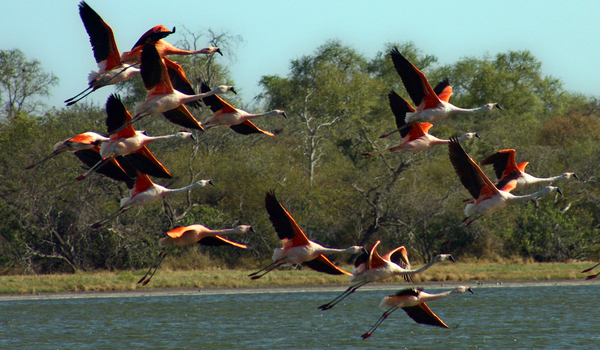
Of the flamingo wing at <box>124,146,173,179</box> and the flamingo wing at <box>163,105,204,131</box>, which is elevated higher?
the flamingo wing at <box>163,105,204,131</box>

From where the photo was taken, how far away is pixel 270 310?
2884cm

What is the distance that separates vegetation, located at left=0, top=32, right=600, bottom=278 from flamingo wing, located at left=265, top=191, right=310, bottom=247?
Result: 18577 millimetres

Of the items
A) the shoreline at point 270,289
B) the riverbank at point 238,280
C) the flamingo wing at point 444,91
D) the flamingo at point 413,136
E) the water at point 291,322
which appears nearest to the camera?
the flamingo at point 413,136

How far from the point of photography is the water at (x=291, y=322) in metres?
23.5

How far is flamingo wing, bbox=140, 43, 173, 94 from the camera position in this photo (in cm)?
987

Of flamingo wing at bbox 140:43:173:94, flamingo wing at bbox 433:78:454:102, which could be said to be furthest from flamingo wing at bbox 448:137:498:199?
flamingo wing at bbox 140:43:173:94

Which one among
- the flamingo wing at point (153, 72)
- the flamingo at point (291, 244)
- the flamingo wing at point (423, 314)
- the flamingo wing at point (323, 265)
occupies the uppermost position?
the flamingo wing at point (153, 72)

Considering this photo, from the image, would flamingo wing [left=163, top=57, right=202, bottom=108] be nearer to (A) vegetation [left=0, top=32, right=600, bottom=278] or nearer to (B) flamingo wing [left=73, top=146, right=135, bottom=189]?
(B) flamingo wing [left=73, top=146, right=135, bottom=189]

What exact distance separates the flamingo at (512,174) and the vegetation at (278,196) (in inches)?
588

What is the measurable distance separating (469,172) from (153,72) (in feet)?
16.3

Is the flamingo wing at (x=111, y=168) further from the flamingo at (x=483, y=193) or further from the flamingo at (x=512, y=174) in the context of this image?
the flamingo at (x=512, y=174)

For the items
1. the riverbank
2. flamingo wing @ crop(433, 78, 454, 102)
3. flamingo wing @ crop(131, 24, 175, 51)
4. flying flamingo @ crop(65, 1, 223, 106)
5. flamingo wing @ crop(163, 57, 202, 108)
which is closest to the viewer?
flamingo wing @ crop(131, 24, 175, 51)

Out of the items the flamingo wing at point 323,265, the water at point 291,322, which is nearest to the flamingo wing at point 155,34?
the flamingo wing at point 323,265

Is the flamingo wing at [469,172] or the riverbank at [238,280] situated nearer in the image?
the flamingo wing at [469,172]
